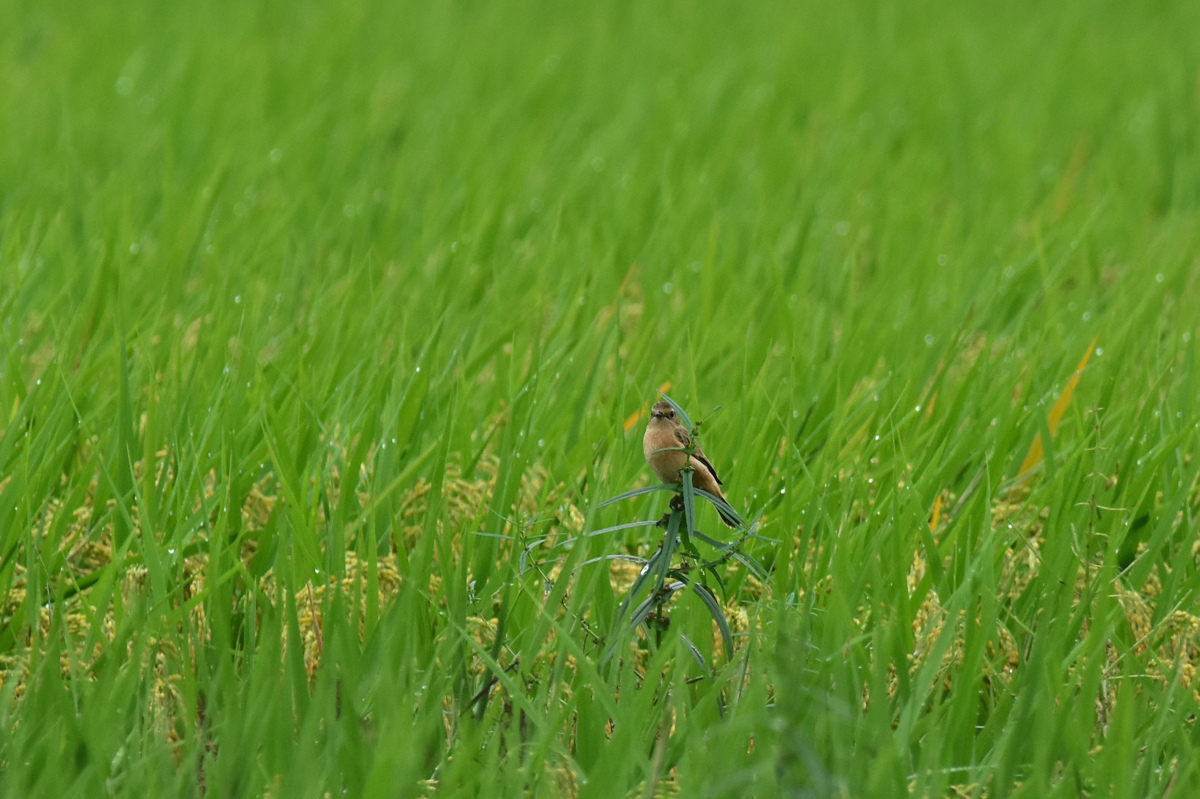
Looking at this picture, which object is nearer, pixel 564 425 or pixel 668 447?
pixel 668 447

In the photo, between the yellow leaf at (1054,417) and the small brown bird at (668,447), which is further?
the yellow leaf at (1054,417)

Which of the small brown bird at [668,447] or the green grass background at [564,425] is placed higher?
the small brown bird at [668,447]

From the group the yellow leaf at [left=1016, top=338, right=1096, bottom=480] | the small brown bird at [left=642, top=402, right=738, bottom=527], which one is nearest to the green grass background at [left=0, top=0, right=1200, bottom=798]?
the yellow leaf at [left=1016, top=338, right=1096, bottom=480]

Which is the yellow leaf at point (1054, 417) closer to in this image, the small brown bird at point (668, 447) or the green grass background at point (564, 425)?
the green grass background at point (564, 425)

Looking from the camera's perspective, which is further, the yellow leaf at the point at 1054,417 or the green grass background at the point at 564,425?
the yellow leaf at the point at 1054,417

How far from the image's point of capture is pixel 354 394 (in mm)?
2375

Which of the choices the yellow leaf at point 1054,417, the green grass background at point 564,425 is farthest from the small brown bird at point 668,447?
the yellow leaf at point 1054,417

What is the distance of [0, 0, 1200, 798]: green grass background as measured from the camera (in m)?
1.52

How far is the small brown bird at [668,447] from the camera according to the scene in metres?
1.53

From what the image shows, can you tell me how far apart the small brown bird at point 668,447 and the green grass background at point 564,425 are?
0.18 metres

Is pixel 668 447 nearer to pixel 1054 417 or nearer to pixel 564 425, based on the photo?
pixel 564 425

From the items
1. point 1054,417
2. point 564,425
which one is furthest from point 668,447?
point 1054,417

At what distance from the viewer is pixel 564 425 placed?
2.39m

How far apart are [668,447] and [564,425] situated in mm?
885
